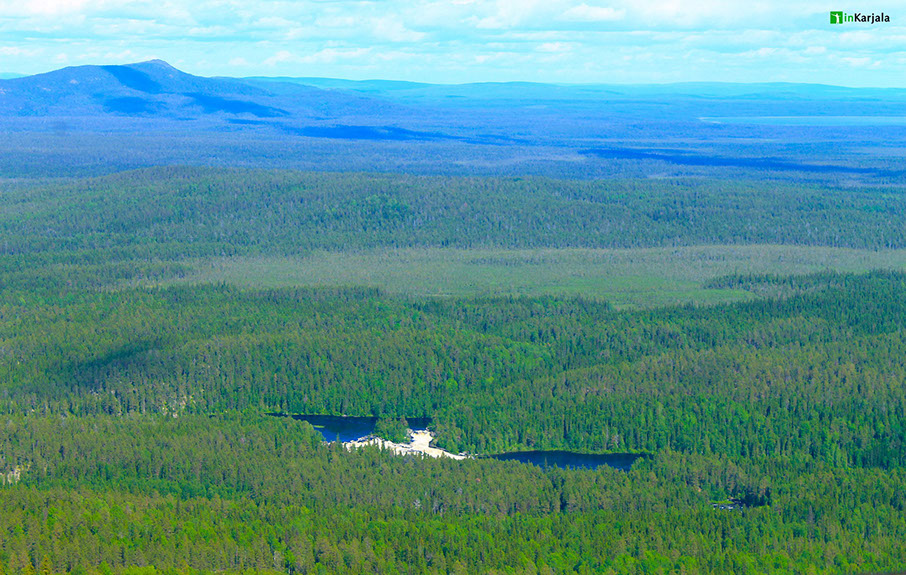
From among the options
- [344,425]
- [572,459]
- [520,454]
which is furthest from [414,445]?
[572,459]

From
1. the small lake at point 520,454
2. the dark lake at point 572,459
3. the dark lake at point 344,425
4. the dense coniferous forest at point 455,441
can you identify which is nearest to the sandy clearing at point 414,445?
the dense coniferous forest at point 455,441

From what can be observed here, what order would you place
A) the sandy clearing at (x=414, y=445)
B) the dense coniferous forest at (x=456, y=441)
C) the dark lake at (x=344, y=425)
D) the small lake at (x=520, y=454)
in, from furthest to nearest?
the dark lake at (x=344, y=425), the sandy clearing at (x=414, y=445), the small lake at (x=520, y=454), the dense coniferous forest at (x=456, y=441)

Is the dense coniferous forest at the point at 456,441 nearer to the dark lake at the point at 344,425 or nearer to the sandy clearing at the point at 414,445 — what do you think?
the dark lake at the point at 344,425

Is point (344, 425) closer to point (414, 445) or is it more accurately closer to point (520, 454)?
point (414, 445)

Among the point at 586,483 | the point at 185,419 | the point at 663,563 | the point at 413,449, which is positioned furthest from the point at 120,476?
the point at 663,563

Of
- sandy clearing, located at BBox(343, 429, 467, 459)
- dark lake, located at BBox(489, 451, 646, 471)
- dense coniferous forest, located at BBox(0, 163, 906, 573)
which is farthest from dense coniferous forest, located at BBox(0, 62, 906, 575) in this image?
sandy clearing, located at BBox(343, 429, 467, 459)

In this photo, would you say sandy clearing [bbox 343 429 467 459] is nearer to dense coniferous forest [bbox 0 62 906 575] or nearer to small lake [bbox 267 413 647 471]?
dense coniferous forest [bbox 0 62 906 575]
